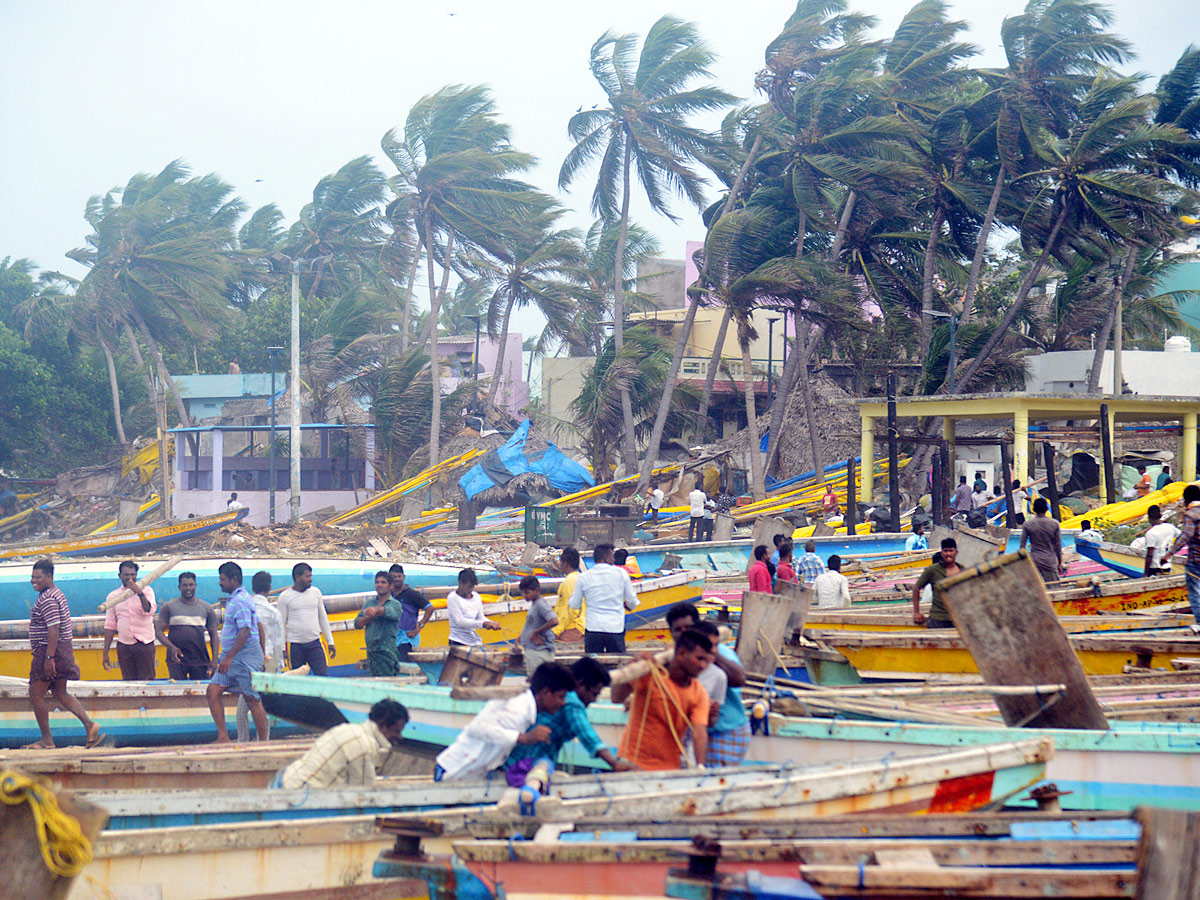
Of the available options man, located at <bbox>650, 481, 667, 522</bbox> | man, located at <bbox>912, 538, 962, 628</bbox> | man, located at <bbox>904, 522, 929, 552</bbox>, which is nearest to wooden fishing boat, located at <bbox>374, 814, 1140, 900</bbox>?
man, located at <bbox>912, 538, 962, 628</bbox>

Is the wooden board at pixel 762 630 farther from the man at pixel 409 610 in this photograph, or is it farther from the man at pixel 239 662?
the man at pixel 239 662

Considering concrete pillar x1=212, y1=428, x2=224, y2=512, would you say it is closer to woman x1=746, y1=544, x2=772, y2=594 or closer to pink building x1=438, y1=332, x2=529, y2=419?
pink building x1=438, y1=332, x2=529, y2=419

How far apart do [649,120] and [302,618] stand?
28.6 meters

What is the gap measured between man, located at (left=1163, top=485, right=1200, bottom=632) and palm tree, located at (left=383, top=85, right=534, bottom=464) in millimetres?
30556

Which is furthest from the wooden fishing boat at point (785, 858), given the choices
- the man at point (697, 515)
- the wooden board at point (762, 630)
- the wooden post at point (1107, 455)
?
the wooden post at point (1107, 455)

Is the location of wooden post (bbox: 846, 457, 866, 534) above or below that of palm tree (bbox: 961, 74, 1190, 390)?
below

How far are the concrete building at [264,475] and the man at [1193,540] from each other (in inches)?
1200

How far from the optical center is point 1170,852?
3.50 meters

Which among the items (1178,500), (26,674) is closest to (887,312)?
(1178,500)

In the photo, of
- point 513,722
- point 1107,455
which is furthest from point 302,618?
point 1107,455

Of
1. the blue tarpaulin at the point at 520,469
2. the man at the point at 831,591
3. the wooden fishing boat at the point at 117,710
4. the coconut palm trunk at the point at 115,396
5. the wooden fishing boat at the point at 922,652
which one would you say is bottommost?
the wooden fishing boat at the point at 117,710

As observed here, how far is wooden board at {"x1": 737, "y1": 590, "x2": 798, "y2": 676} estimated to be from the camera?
7434mm

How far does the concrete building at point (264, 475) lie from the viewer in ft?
120

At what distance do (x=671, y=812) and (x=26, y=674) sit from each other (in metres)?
9.31
